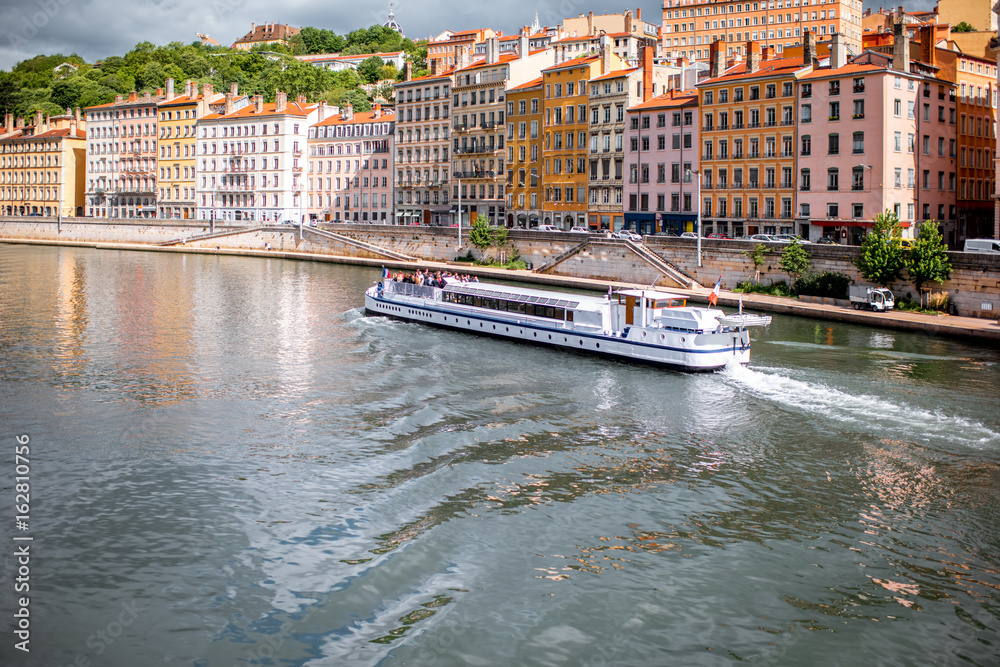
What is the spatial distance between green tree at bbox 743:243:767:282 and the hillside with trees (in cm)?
9067

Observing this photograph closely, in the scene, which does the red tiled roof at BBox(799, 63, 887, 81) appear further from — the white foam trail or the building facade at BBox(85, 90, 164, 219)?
the building facade at BBox(85, 90, 164, 219)

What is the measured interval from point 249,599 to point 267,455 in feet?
26.3

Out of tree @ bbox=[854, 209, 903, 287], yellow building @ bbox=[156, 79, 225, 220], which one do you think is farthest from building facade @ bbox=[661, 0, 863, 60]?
tree @ bbox=[854, 209, 903, 287]

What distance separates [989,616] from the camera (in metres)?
16.7

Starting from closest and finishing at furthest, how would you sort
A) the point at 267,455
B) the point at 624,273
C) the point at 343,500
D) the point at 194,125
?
the point at 343,500 → the point at 267,455 → the point at 624,273 → the point at 194,125

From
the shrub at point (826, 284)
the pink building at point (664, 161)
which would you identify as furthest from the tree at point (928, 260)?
the pink building at point (664, 161)

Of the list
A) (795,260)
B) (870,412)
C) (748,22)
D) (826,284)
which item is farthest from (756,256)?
(748,22)

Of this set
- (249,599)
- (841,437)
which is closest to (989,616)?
(841,437)

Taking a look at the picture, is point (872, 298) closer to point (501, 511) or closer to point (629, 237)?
point (629, 237)

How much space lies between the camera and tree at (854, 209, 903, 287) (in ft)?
165

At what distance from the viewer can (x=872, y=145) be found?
64.4 metres

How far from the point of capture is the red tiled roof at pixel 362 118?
110 meters

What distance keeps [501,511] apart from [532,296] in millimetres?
24494

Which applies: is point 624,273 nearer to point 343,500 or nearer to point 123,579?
point 343,500
